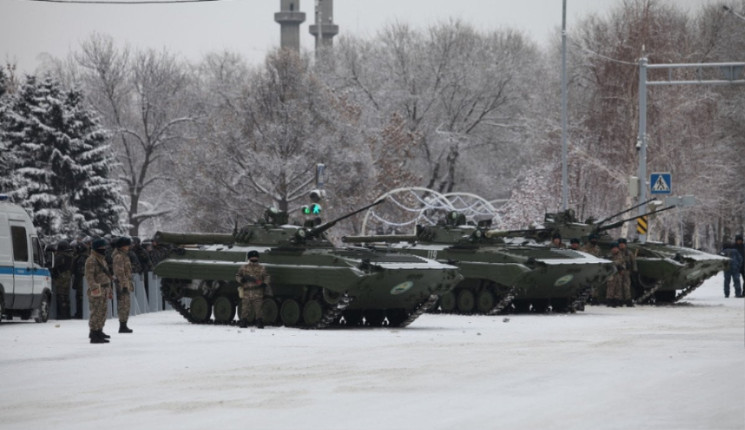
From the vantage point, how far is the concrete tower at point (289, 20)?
12612 cm

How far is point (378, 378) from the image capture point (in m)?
15.4

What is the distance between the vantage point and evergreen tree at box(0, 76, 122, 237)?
50906 mm

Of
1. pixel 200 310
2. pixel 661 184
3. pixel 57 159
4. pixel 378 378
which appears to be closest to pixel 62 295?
pixel 200 310

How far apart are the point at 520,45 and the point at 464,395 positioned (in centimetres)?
6191

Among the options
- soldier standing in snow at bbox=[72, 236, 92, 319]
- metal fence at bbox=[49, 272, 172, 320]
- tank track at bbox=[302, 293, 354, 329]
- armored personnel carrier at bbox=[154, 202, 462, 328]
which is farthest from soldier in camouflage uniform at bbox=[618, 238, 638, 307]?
soldier standing in snow at bbox=[72, 236, 92, 319]

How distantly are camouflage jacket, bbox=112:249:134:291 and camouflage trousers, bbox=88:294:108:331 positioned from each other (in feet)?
4.61

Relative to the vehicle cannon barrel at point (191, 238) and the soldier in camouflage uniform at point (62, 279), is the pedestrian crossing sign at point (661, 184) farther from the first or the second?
the soldier in camouflage uniform at point (62, 279)

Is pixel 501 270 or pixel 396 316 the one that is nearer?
pixel 396 316

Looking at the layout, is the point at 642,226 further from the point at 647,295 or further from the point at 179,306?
the point at 179,306

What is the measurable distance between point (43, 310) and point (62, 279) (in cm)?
150

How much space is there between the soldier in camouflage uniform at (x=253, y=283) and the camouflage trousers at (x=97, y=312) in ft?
12.6

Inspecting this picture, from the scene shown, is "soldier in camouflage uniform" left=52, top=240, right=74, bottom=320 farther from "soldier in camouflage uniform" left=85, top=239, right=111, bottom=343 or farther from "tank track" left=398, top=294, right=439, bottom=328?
"soldier in camouflage uniform" left=85, top=239, right=111, bottom=343

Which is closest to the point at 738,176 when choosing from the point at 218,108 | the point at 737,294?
the point at 218,108

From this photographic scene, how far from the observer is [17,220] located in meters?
26.1
